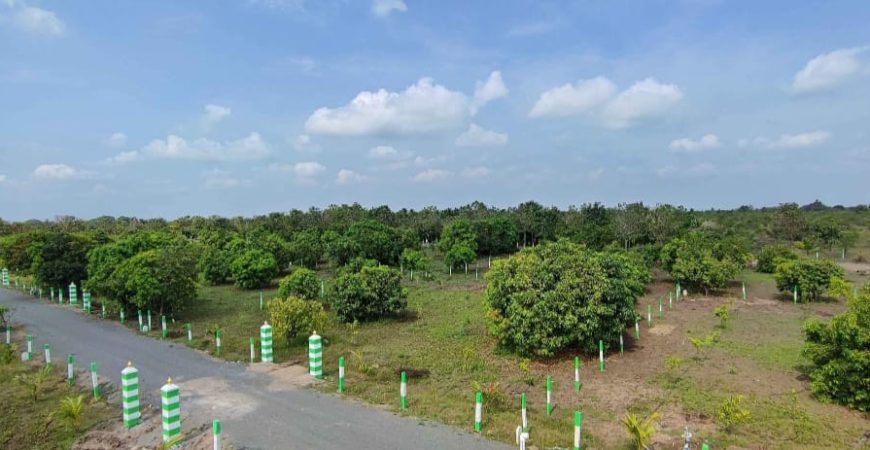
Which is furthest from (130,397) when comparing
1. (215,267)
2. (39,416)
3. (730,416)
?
(215,267)

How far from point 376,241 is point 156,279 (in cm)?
1746

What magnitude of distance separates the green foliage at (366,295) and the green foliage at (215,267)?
14.4 m

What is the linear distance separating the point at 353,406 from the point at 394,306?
9.58 m

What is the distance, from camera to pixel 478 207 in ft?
211

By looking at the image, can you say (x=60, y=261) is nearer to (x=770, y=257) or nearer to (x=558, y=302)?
(x=558, y=302)

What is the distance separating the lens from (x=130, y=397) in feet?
33.4

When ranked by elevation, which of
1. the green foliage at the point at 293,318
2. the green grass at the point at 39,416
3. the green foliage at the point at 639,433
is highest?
the green foliage at the point at 293,318

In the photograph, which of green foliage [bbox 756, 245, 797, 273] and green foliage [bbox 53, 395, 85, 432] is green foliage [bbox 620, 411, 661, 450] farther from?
green foliage [bbox 756, 245, 797, 273]

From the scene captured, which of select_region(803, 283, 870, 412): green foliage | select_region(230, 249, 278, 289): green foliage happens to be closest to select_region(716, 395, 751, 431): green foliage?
select_region(803, 283, 870, 412): green foliage

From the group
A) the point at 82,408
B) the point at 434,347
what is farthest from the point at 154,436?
the point at 434,347

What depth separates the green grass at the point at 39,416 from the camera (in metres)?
9.97

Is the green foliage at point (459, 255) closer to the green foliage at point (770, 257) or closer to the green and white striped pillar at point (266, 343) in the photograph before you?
the green foliage at point (770, 257)

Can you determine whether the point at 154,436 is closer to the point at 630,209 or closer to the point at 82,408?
the point at 82,408

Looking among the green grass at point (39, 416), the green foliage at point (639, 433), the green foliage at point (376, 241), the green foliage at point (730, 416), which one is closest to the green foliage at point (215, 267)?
the green foliage at point (376, 241)
